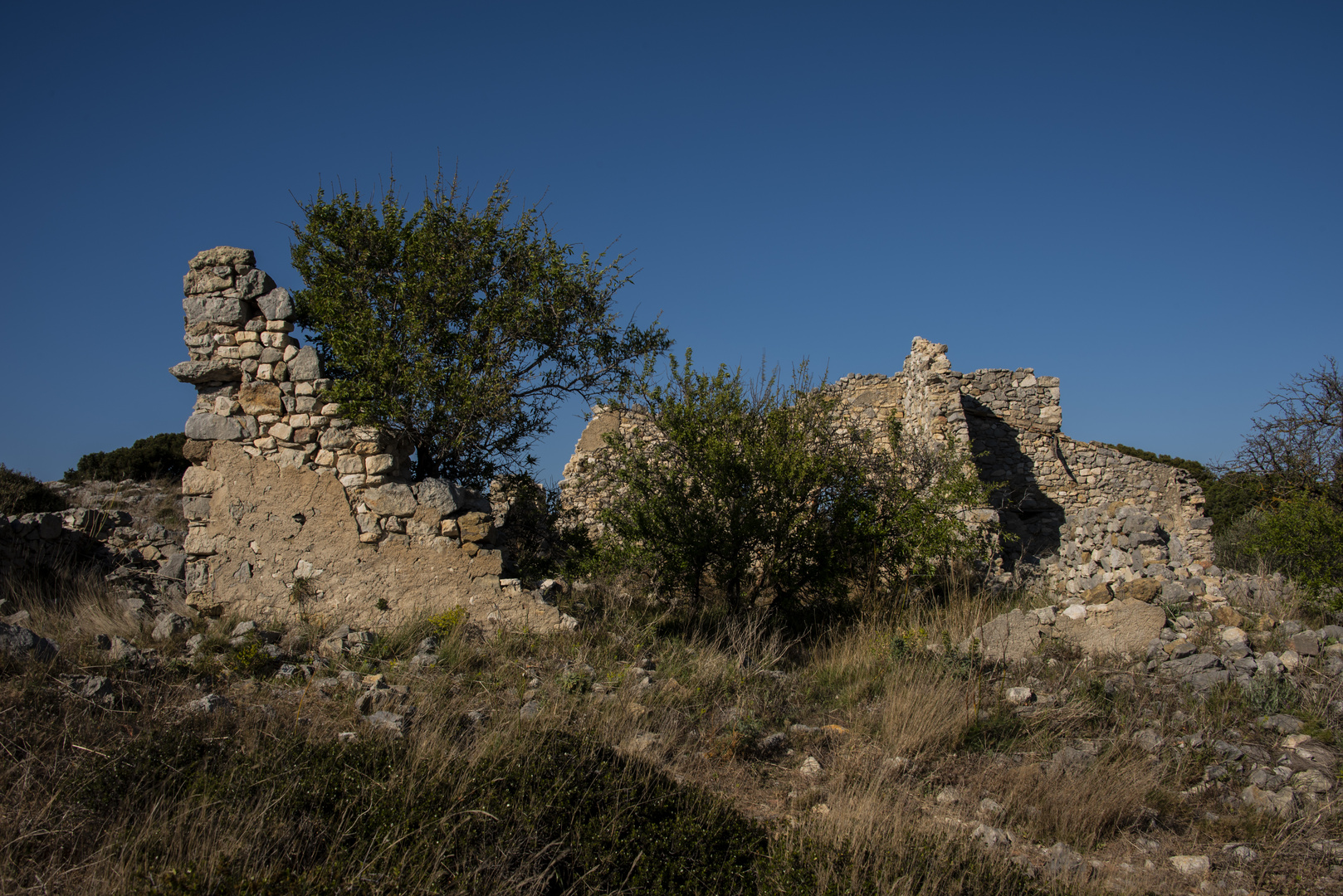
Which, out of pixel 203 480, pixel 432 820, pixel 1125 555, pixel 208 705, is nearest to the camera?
pixel 432 820

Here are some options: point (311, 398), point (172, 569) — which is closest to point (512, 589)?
point (311, 398)

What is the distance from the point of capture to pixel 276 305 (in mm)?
7004

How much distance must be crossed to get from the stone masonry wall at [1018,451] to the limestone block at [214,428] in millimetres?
5904

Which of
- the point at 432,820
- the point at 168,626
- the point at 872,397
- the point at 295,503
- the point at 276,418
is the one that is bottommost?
the point at 432,820

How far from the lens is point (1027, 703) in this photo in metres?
6.07

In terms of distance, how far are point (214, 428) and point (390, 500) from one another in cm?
185

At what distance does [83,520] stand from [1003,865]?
11.0 metres

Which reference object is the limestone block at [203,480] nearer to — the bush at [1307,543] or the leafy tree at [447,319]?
the leafy tree at [447,319]

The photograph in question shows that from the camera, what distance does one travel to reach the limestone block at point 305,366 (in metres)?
6.89

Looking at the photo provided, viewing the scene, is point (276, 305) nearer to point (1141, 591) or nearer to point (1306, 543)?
point (1141, 591)

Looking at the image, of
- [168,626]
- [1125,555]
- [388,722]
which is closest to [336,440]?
[168,626]

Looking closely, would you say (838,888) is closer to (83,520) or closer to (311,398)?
(311,398)

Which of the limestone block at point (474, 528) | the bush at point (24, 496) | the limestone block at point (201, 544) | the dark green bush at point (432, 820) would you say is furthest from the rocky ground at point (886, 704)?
the bush at point (24, 496)

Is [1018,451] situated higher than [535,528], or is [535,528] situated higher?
[1018,451]
